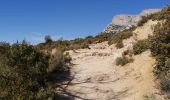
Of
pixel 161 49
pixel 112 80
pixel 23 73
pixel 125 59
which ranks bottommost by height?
pixel 112 80

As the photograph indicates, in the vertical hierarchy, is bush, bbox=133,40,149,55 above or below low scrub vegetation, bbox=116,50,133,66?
above

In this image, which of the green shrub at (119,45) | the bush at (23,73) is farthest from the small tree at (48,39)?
Result: the bush at (23,73)

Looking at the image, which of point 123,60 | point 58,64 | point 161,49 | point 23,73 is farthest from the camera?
point 123,60

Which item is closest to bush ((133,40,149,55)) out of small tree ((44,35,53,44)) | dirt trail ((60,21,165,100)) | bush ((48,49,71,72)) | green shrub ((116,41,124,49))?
dirt trail ((60,21,165,100))

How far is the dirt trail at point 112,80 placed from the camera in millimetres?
15445

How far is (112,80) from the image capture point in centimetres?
1709

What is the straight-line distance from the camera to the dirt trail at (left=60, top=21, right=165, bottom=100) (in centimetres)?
1545

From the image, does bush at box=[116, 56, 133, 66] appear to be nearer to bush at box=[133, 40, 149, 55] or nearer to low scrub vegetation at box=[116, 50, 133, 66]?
low scrub vegetation at box=[116, 50, 133, 66]

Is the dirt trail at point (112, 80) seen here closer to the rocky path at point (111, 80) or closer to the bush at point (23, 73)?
the rocky path at point (111, 80)

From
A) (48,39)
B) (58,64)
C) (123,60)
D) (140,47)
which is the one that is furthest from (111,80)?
(48,39)

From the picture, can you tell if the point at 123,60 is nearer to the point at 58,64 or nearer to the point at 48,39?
the point at 58,64

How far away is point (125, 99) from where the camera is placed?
15148 mm

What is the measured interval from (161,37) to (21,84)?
23.5 ft

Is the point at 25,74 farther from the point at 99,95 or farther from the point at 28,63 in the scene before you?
the point at 99,95
